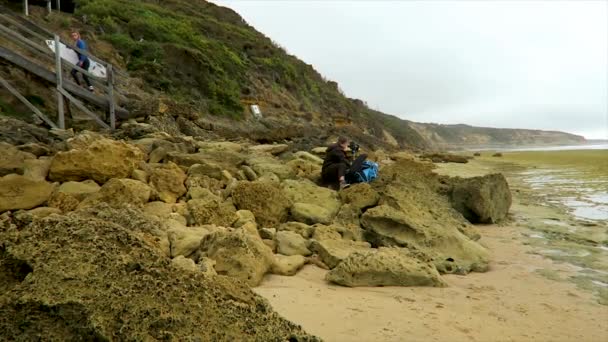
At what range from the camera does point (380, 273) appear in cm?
406

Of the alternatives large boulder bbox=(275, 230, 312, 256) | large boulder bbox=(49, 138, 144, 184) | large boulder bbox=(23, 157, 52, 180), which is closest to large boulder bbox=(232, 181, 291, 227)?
large boulder bbox=(275, 230, 312, 256)

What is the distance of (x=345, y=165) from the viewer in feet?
25.7

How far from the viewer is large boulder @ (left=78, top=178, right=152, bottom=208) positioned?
5038 millimetres

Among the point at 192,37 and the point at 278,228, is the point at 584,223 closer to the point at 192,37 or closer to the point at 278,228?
the point at 278,228

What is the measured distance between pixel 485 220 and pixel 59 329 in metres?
7.37

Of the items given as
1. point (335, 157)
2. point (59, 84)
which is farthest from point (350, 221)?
point (59, 84)

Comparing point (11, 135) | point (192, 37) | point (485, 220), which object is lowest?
point (485, 220)

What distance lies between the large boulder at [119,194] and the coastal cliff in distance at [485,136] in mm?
107044

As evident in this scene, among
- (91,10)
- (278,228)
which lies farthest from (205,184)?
(91,10)

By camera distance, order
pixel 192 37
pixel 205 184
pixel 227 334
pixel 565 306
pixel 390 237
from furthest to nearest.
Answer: pixel 192 37 → pixel 205 184 → pixel 390 237 → pixel 565 306 → pixel 227 334

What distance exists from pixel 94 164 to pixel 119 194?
866mm

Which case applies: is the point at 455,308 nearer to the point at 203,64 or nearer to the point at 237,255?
the point at 237,255

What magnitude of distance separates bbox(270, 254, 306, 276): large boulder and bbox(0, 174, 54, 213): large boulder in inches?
110

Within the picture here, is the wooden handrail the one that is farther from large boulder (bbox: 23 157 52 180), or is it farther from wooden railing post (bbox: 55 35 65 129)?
large boulder (bbox: 23 157 52 180)
